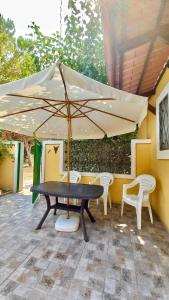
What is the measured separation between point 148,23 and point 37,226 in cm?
365

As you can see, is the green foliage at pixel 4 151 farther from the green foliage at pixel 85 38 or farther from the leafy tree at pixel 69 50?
the green foliage at pixel 85 38

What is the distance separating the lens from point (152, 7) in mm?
1866

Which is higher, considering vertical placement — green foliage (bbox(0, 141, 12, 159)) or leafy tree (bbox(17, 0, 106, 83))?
leafy tree (bbox(17, 0, 106, 83))

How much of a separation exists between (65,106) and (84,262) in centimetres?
248

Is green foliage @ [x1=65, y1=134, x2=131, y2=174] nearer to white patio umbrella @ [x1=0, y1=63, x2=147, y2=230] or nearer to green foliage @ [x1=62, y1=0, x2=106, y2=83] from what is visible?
white patio umbrella @ [x1=0, y1=63, x2=147, y2=230]

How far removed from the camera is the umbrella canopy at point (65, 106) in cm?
177

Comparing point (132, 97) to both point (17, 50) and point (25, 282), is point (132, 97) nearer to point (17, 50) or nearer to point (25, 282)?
point (25, 282)

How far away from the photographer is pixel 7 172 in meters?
6.52

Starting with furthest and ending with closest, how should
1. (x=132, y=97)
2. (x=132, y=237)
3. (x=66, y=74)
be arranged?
(x=132, y=237)
(x=132, y=97)
(x=66, y=74)

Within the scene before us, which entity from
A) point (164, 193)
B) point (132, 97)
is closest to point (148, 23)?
point (132, 97)

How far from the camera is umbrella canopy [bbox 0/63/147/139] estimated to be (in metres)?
1.77

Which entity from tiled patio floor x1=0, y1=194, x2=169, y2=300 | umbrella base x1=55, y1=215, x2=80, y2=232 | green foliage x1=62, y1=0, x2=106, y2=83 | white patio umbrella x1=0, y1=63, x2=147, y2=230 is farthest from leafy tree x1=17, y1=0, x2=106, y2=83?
tiled patio floor x1=0, y1=194, x2=169, y2=300

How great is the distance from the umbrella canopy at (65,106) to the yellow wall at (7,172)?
268cm

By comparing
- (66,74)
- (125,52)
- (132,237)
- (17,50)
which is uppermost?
Answer: (17,50)
